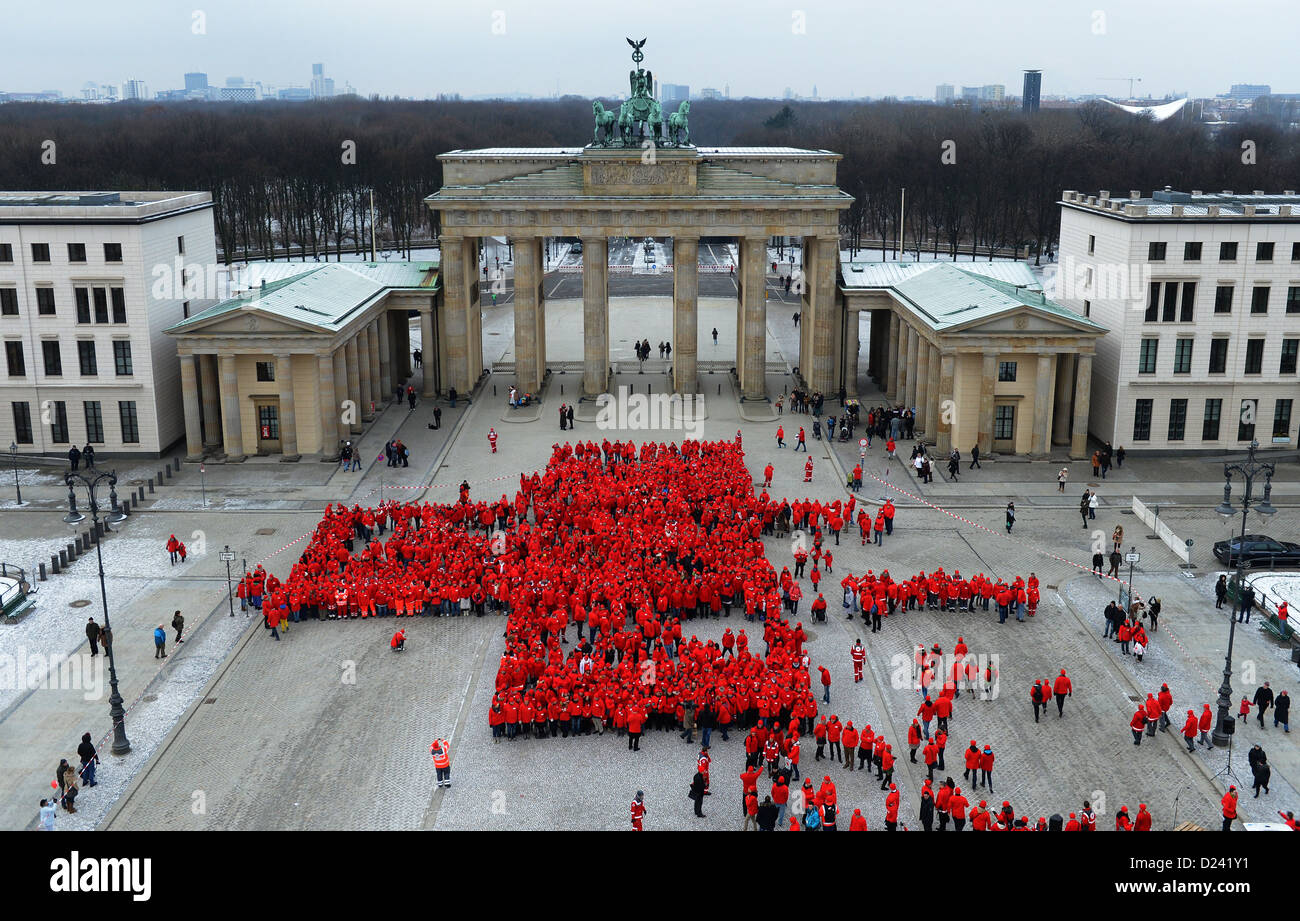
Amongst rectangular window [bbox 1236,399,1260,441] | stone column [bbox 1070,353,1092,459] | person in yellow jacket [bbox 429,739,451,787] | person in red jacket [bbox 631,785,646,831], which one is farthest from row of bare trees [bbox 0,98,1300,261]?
person in red jacket [bbox 631,785,646,831]

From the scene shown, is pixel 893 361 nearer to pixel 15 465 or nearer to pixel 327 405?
pixel 327 405

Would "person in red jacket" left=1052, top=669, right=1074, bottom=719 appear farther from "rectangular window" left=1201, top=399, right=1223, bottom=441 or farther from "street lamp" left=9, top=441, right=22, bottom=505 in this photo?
"street lamp" left=9, top=441, right=22, bottom=505

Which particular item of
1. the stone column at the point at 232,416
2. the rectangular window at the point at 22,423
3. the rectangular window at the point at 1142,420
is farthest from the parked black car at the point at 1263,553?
the rectangular window at the point at 22,423

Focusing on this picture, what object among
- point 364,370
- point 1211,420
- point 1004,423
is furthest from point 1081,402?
point 364,370

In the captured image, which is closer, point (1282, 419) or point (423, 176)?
point (1282, 419)

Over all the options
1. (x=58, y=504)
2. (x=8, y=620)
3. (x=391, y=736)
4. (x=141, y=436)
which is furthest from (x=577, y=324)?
(x=391, y=736)

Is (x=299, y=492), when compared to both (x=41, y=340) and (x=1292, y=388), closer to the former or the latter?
(x=41, y=340)
